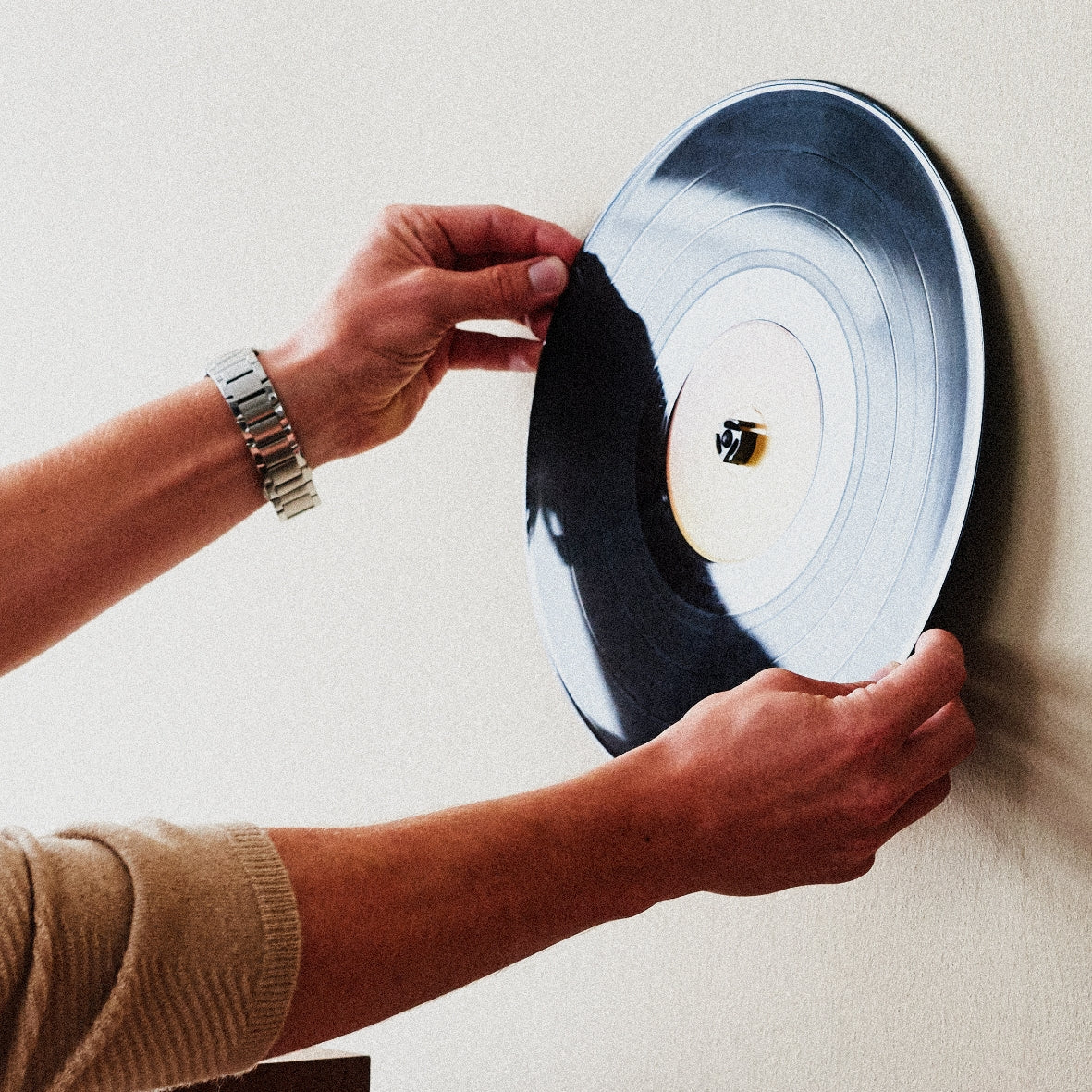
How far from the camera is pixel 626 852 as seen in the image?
610 millimetres

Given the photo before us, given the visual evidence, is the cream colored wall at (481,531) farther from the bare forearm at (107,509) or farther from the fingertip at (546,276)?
the bare forearm at (107,509)

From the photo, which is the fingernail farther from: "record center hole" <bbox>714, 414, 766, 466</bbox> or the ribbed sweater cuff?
the ribbed sweater cuff

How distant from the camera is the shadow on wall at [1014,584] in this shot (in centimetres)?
62

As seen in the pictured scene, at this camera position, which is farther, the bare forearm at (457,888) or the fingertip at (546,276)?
→ the fingertip at (546,276)

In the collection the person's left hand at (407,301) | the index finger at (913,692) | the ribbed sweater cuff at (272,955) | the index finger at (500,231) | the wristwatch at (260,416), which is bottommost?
the ribbed sweater cuff at (272,955)

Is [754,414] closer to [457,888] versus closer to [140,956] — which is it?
[457,888]

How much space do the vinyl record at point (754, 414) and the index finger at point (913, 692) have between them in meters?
0.03

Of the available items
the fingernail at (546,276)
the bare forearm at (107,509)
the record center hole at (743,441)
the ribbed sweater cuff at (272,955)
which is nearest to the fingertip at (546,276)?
the fingernail at (546,276)

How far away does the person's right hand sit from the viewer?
0.57 meters

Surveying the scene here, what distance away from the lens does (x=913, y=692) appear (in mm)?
572

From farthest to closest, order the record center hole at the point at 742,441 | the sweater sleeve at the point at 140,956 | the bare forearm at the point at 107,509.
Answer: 1. the bare forearm at the point at 107,509
2. the record center hole at the point at 742,441
3. the sweater sleeve at the point at 140,956

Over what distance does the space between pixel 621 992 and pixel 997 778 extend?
38cm

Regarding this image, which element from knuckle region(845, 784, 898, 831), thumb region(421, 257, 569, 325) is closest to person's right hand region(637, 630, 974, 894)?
knuckle region(845, 784, 898, 831)

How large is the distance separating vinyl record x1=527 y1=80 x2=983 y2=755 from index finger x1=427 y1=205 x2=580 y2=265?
34 millimetres
